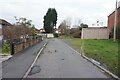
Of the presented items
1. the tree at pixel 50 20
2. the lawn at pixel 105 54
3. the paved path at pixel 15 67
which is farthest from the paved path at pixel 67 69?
the tree at pixel 50 20

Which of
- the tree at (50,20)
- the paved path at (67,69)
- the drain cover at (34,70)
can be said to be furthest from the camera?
the tree at (50,20)

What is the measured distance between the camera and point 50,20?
411 feet

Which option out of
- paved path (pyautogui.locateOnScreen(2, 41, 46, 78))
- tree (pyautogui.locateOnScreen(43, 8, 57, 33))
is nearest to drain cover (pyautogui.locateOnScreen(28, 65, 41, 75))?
paved path (pyautogui.locateOnScreen(2, 41, 46, 78))

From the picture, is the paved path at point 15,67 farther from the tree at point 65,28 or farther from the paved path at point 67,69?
the tree at point 65,28

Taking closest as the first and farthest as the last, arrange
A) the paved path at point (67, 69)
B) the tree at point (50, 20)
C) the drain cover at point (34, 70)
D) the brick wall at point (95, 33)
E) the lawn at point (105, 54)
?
the paved path at point (67, 69)
the drain cover at point (34, 70)
the lawn at point (105, 54)
the brick wall at point (95, 33)
the tree at point (50, 20)

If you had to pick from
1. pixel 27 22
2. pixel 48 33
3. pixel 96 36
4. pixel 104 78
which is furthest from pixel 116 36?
pixel 48 33

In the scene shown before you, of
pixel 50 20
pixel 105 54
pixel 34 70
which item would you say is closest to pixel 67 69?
pixel 34 70

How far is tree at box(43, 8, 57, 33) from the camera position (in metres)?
125

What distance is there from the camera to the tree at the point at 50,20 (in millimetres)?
125125

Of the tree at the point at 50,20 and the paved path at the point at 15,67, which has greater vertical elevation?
the tree at the point at 50,20

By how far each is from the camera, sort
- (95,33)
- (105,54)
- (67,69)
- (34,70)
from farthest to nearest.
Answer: (95,33) < (105,54) < (67,69) < (34,70)

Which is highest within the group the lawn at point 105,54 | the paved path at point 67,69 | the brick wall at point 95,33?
the brick wall at point 95,33

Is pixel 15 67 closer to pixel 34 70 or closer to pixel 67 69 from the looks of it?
pixel 34 70

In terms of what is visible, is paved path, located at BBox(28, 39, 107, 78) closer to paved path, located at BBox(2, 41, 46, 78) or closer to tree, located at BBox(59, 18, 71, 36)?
paved path, located at BBox(2, 41, 46, 78)
